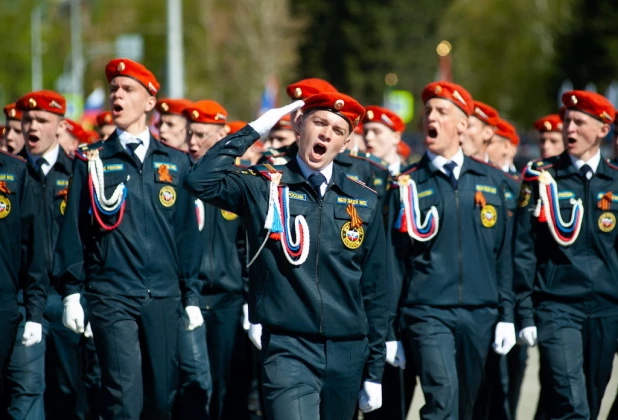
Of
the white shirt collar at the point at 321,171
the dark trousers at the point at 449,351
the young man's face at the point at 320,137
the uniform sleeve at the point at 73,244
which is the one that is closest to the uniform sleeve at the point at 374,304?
the white shirt collar at the point at 321,171

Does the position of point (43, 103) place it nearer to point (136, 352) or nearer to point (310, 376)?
point (136, 352)

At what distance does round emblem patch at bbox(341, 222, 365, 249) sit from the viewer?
6.43m

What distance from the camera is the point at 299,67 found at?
59.1m

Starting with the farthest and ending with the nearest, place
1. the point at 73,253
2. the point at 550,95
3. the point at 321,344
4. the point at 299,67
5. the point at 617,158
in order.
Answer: the point at 299,67 < the point at 550,95 < the point at 617,158 < the point at 73,253 < the point at 321,344

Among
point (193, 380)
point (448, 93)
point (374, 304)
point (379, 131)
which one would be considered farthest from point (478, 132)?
point (374, 304)

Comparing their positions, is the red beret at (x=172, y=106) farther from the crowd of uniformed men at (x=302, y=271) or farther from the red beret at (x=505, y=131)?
the red beret at (x=505, y=131)

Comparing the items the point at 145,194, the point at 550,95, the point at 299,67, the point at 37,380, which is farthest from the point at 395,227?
the point at 299,67

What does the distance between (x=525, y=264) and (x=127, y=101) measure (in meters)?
2.85

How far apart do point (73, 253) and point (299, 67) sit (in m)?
52.2

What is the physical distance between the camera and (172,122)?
10.8 m

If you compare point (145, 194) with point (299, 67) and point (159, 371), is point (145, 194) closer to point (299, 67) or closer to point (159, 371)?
point (159, 371)

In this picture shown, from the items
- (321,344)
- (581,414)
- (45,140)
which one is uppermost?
(45,140)

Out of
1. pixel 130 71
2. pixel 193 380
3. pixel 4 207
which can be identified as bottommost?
pixel 193 380

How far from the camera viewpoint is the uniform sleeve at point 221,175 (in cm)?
620
